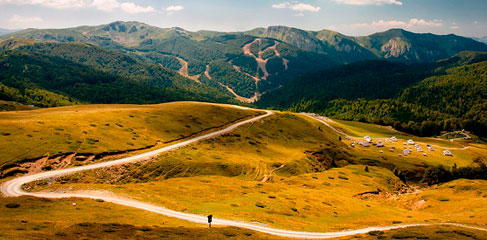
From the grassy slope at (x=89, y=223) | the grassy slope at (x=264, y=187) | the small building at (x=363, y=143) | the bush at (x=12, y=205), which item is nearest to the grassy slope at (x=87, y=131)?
the grassy slope at (x=264, y=187)

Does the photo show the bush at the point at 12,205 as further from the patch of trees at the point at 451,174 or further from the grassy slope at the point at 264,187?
the patch of trees at the point at 451,174

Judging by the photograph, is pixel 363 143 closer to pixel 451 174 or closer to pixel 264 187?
pixel 451 174

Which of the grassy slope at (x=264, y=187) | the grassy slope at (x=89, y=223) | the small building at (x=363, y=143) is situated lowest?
the small building at (x=363, y=143)

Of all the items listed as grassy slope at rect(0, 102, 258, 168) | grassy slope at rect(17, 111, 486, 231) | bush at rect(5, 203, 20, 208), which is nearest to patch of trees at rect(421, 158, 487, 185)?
grassy slope at rect(17, 111, 486, 231)

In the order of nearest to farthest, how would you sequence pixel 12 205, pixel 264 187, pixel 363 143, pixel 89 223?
pixel 89 223
pixel 12 205
pixel 264 187
pixel 363 143

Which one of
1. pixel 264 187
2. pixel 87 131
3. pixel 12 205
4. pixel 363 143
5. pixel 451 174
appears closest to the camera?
pixel 12 205

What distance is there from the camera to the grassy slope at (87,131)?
2997 inches

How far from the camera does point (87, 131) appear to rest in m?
95.7

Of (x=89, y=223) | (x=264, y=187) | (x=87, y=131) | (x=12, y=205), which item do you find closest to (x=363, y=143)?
(x=264, y=187)

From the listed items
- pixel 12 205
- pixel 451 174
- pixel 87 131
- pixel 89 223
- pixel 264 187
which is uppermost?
pixel 87 131

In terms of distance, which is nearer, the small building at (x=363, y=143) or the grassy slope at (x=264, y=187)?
the grassy slope at (x=264, y=187)

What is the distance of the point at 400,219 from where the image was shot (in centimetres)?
7000

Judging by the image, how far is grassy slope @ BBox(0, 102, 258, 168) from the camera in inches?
2997

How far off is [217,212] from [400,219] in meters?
51.5
